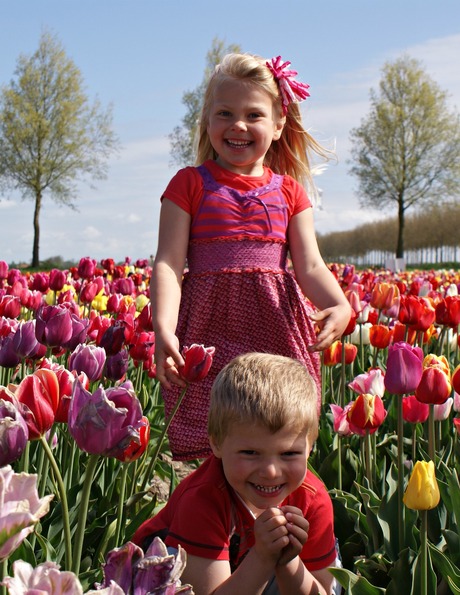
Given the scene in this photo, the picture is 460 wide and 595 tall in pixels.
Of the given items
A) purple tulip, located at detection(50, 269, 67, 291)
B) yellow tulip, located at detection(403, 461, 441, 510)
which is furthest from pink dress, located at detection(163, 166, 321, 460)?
purple tulip, located at detection(50, 269, 67, 291)

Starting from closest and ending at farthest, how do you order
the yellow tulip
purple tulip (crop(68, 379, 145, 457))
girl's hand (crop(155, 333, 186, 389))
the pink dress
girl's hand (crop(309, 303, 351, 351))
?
purple tulip (crop(68, 379, 145, 457)) → the yellow tulip → girl's hand (crop(155, 333, 186, 389)) → girl's hand (crop(309, 303, 351, 351)) → the pink dress

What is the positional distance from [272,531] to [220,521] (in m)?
0.30

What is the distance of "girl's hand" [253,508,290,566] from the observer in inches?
63.6

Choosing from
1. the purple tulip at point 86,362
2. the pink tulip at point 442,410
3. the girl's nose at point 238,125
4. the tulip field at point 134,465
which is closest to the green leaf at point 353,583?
the tulip field at point 134,465

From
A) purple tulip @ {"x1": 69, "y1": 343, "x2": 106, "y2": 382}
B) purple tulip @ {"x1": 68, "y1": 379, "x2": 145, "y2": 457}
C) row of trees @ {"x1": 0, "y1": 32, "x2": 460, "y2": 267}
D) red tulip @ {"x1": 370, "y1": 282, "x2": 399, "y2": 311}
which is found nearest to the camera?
purple tulip @ {"x1": 68, "y1": 379, "x2": 145, "y2": 457}

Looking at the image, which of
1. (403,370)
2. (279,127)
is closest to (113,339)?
(403,370)

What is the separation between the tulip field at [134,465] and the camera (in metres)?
1.10

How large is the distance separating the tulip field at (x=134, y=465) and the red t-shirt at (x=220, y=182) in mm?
496

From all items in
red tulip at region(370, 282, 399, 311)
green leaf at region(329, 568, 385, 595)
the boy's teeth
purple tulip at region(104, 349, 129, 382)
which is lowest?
green leaf at region(329, 568, 385, 595)

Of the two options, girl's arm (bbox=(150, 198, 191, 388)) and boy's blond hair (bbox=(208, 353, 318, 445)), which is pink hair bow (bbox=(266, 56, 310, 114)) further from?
boy's blond hair (bbox=(208, 353, 318, 445))

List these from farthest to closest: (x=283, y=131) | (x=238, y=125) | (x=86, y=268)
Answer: (x=86, y=268) → (x=283, y=131) → (x=238, y=125)

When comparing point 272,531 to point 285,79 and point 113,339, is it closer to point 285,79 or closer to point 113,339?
point 113,339

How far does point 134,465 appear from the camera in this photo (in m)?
2.84

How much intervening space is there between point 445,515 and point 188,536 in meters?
1.03
